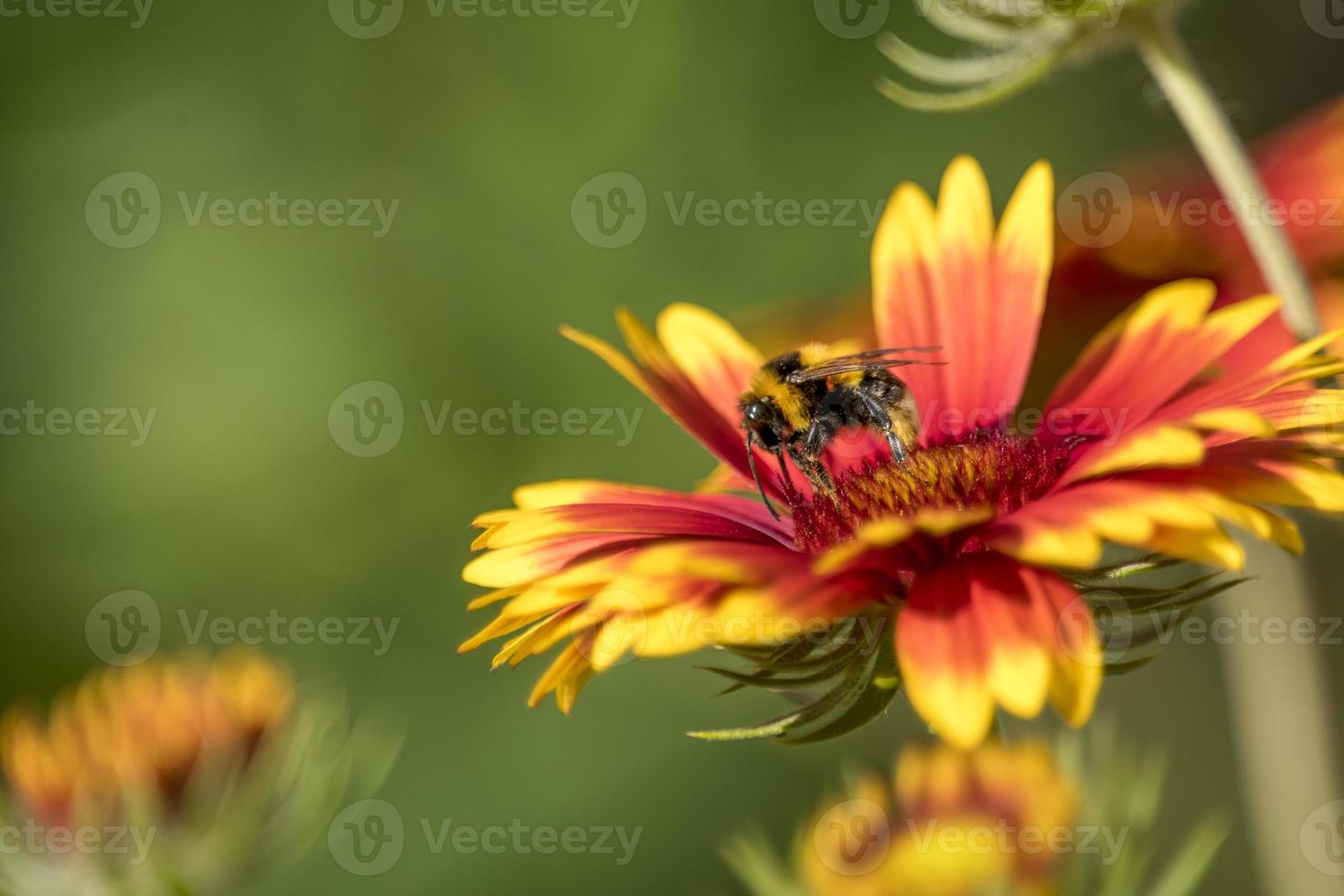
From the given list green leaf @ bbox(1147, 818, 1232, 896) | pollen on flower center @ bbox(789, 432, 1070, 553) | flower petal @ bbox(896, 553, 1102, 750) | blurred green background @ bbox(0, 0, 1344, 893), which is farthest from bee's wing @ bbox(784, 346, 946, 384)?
blurred green background @ bbox(0, 0, 1344, 893)

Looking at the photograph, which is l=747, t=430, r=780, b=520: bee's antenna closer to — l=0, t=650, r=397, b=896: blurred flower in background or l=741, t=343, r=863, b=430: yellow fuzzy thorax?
l=741, t=343, r=863, b=430: yellow fuzzy thorax

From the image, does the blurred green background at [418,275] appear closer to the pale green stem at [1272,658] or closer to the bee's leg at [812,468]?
the pale green stem at [1272,658]

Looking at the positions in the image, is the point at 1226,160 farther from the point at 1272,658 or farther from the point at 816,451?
the point at 1272,658

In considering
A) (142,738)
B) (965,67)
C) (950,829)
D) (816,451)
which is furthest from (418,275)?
(950,829)

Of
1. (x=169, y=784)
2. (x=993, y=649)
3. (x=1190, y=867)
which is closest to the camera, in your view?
(x=993, y=649)

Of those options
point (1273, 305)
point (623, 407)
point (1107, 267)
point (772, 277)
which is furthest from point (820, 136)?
point (1273, 305)

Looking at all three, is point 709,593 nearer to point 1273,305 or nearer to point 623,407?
point 1273,305
